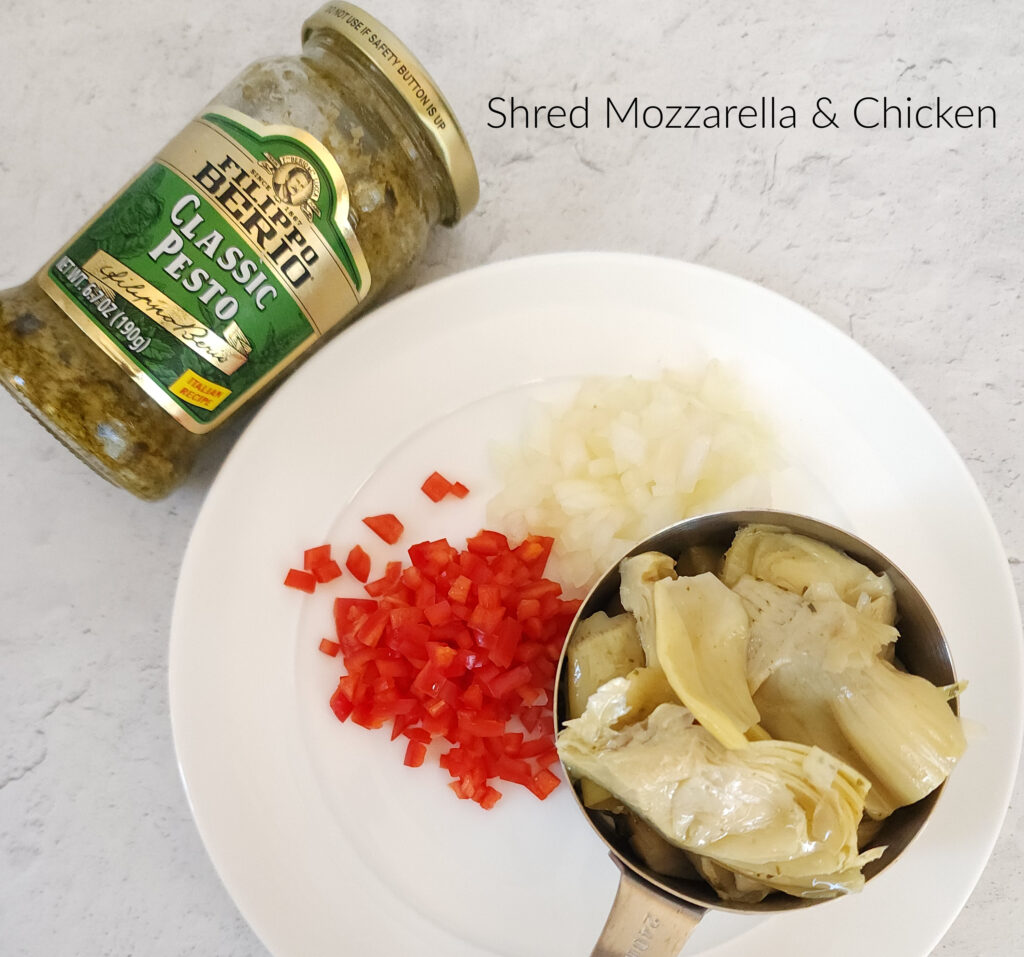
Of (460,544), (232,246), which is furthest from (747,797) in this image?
(232,246)

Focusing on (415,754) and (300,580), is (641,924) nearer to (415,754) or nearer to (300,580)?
(415,754)

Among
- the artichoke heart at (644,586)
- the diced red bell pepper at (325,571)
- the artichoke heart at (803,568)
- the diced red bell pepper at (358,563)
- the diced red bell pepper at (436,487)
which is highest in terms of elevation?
the artichoke heart at (803,568)

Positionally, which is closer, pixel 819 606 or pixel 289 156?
pixel 819 606

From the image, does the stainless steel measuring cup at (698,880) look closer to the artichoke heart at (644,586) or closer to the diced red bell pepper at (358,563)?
the artichoke heart at (644,586)

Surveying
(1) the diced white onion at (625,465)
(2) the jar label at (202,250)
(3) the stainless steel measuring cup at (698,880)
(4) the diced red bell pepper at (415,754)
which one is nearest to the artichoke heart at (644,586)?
(3) the stainless steel measuring cup at (698,880)

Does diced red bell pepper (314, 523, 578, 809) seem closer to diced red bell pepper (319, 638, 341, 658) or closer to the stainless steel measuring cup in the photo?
diced red bell pepper (319, 638, 341, 658)

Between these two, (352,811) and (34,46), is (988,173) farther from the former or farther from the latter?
(34,46)

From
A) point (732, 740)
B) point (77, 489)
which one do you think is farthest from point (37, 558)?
point (732, 740)
